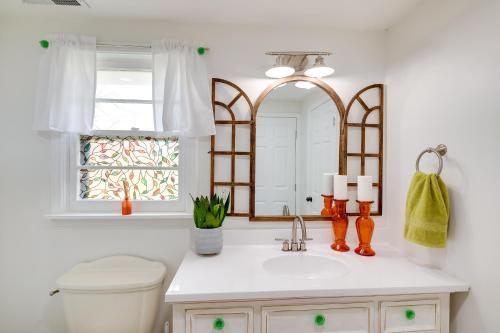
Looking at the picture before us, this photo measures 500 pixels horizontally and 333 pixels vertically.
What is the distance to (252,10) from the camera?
54.9 inches

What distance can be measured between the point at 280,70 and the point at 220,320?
51.4 inches

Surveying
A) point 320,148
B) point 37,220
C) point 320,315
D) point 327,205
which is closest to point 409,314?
point 320,315

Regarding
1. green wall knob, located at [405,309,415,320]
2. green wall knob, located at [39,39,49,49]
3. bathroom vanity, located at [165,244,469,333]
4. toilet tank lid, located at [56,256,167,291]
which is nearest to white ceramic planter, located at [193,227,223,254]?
bathroom vanity, located at [165,244,469,333]

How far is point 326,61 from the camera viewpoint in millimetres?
1580

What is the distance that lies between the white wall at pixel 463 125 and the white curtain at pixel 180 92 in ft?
3.74

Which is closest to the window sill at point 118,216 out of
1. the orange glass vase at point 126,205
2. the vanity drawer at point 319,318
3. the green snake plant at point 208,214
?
the orange glass vase at point 126,205

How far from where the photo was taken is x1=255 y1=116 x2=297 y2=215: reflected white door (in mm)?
1526

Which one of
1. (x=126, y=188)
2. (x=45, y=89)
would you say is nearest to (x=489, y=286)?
(x=126, y=188)

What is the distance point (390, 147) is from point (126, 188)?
5.41ft

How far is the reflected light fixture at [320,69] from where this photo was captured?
147 centimetres

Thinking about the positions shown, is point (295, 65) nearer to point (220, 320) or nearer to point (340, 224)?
point (340, 224)

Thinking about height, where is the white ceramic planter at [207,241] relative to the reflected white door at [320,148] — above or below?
below

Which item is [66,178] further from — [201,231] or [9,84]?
[201,231]

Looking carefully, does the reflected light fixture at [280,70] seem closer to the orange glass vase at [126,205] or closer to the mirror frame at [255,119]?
the mirror frame at [255,119]
